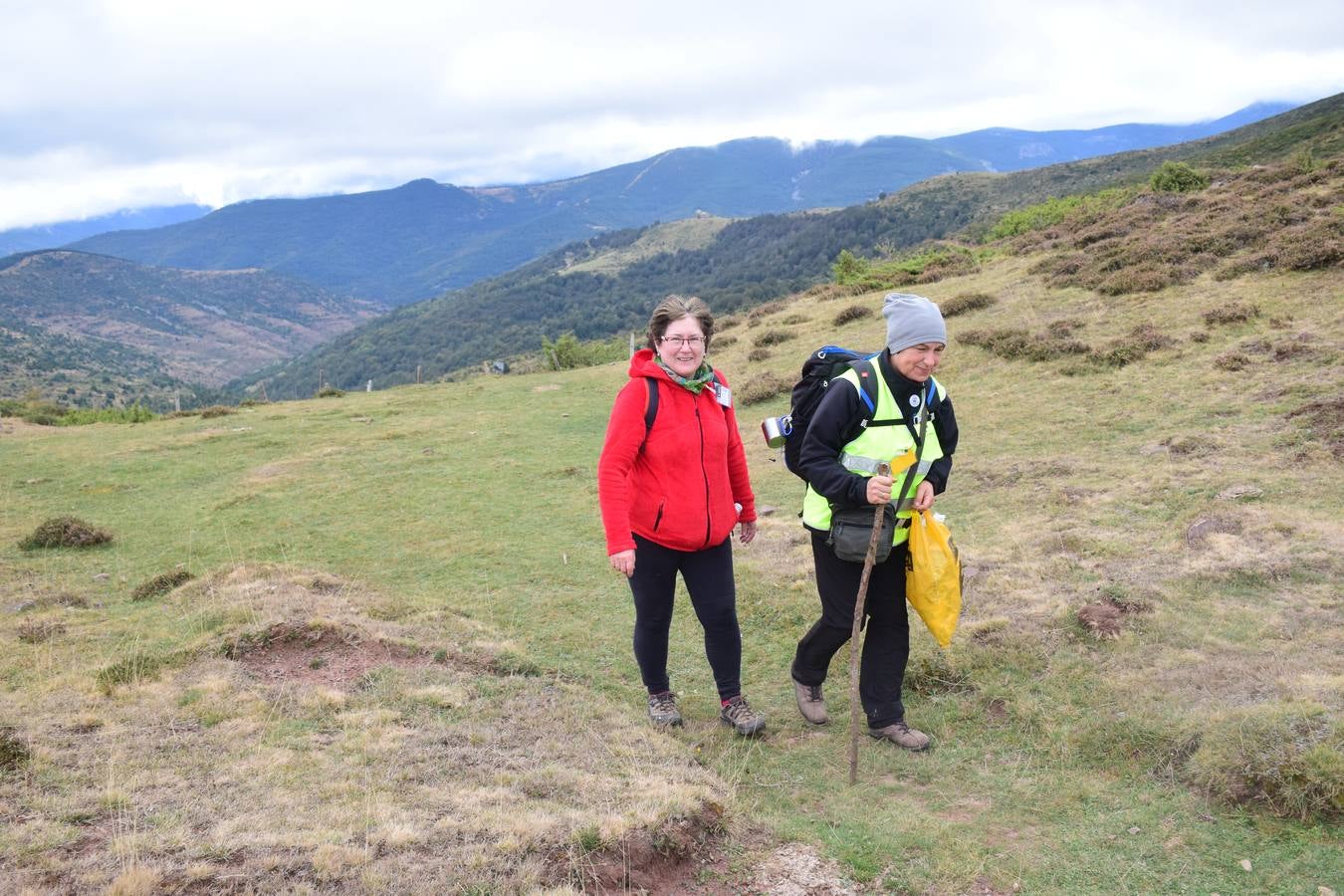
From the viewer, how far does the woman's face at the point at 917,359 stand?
13.4ft

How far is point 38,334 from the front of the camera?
18662 cm

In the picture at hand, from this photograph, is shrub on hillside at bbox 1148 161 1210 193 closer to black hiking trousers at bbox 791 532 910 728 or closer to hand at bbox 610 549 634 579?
black hiking trousers at bbox 791 532 910 728

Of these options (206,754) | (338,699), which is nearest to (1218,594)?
(338,699)

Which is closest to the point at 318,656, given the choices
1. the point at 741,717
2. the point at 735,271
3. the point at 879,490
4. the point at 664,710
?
the point at 664,710

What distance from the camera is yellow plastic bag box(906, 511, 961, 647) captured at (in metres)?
4.34

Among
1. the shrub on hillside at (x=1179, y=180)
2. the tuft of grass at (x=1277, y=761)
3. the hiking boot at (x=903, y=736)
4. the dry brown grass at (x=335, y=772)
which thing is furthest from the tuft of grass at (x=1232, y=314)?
the shrub on hillside at (x=1179, y=180)

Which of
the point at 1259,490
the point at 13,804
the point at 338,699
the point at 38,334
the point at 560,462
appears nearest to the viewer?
the point at 13,804

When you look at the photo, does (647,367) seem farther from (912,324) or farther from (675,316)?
(912,324)

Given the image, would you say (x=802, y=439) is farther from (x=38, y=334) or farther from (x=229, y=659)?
(x=38, y=334)

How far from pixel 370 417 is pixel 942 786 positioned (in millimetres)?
19730

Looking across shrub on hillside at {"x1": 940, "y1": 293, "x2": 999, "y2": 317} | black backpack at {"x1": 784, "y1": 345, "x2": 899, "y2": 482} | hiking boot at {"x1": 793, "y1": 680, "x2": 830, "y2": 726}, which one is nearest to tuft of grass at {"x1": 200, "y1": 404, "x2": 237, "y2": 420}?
shrub on hillside at {"x1": 940, "y1": 293, "x2": 999, "y2": 317}

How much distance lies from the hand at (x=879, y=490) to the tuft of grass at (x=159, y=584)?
7987mm

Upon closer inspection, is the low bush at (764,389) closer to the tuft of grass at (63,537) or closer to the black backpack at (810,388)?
the tuft of grass at (63,537)

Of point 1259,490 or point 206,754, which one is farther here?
point 1259,490
